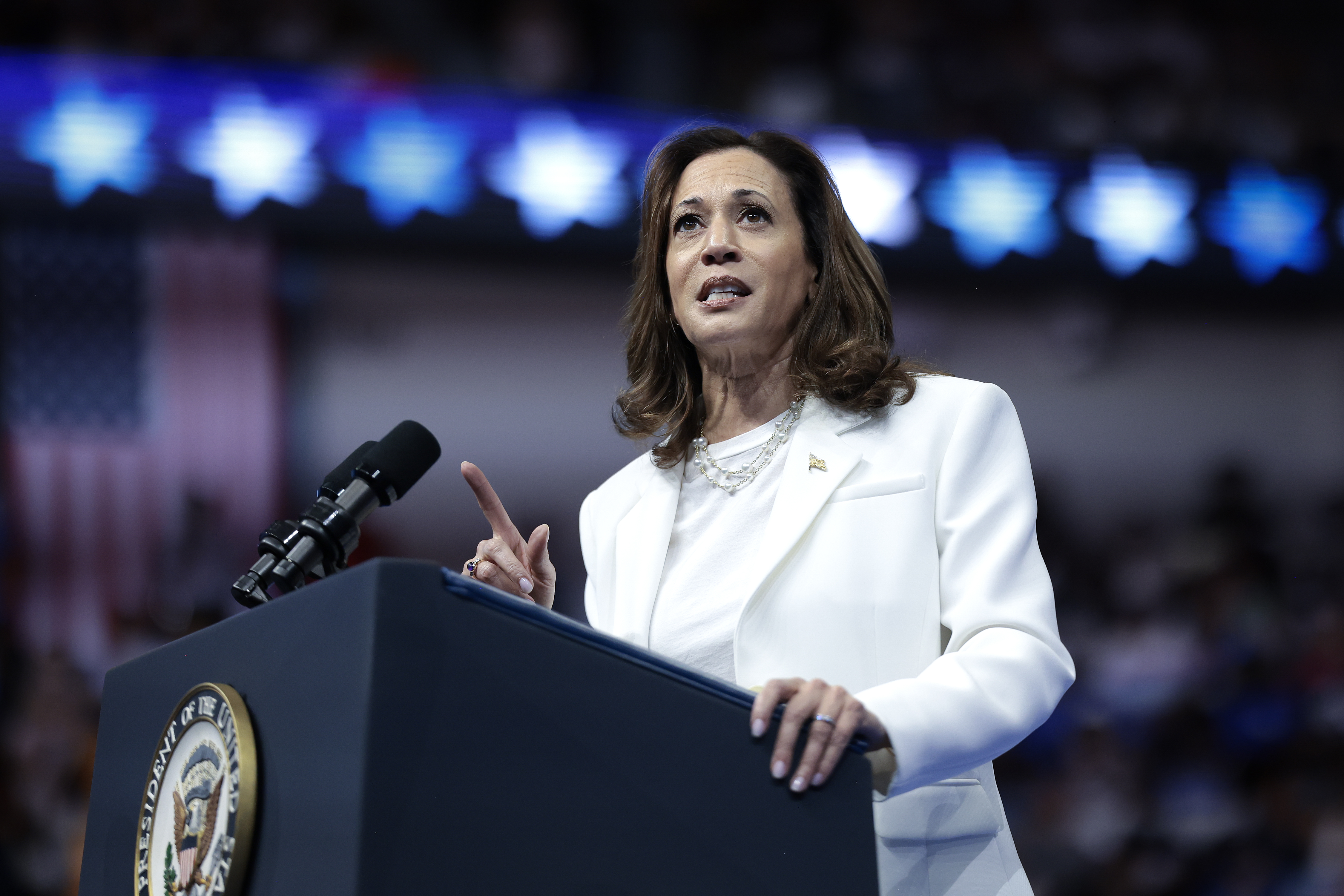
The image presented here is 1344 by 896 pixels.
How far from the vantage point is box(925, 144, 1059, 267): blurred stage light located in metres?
5.57

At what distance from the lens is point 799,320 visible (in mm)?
1719

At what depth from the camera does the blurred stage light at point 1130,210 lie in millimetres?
5668

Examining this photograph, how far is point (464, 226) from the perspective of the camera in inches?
213

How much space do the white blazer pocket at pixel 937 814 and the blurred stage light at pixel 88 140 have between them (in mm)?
4575

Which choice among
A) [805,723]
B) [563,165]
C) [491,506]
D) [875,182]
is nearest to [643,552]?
[491,506]

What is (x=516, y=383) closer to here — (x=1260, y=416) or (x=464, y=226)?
(x=464, y=226)

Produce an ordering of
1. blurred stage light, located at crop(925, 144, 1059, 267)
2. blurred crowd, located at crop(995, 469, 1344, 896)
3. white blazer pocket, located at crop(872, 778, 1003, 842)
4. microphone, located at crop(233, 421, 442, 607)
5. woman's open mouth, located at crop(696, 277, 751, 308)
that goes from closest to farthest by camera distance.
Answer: microphone, located at crop(233, 421, 442, 607)
white blazer pocket, located at crop(872, 778, 1003, 842)
woman's open mouth, located at crop(696, 277, 751, 308)
blurred crowd, located at crop(995, 469, 1344, 896)
blurred stage light, located at crop(925, 144, 1059, 267)

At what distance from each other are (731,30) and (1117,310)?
89.9 inches

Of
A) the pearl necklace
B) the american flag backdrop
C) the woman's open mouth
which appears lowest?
the pearl necklace

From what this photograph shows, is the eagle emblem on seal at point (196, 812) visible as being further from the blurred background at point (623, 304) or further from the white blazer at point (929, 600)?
the blurred background at point (623, 304)

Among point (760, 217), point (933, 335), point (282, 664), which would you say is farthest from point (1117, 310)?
point (282, 664)

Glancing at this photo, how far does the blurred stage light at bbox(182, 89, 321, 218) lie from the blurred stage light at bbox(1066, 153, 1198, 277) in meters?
3.30

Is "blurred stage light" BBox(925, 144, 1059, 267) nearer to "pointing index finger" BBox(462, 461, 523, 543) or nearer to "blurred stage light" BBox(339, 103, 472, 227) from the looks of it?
"blurred stage light" BBox(339, 103, 472, 227)

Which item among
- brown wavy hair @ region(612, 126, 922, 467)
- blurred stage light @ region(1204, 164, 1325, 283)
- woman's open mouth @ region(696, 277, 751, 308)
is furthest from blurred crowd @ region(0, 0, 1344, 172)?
woman's open mouth @ region(696, 277, 751, 308)
